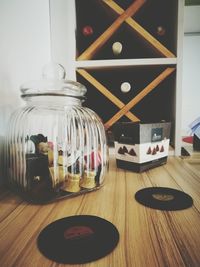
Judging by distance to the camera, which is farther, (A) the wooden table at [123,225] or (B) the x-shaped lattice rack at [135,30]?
(B) the x-shaped lattice rack at [135,30]

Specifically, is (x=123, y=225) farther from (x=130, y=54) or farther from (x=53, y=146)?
(x=130, y=54)

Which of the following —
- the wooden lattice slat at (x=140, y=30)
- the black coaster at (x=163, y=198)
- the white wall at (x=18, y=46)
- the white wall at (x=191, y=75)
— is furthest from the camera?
the white wall at (x=191, y=75)

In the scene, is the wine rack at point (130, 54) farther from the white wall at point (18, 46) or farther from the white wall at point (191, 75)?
the white wall at point (191, 75)

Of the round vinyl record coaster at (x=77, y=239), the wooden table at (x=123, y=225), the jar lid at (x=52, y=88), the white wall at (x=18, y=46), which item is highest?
the white wall at (x=18, y=46)

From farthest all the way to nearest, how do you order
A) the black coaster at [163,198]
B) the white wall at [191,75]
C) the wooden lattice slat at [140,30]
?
the white wall at [191,75] < the wooden lattice slat at [140,30] < the black coaster at [163,198]

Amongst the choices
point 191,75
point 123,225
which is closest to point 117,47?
point 123,225

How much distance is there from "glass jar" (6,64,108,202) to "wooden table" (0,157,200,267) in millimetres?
34

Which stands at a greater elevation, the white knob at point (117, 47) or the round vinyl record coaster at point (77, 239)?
the white knob at point (117, 47)

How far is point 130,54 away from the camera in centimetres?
107

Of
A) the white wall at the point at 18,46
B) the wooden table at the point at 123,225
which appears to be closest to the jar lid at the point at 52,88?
the white wall at the point at 18,46

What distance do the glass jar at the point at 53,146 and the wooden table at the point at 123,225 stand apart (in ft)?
0.11

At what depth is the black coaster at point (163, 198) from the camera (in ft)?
1.44

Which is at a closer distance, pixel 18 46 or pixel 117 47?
pixel 18 46

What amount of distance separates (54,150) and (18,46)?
1.40 ft
